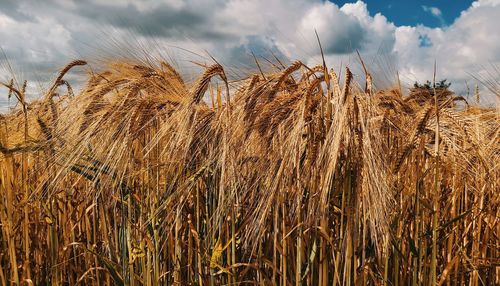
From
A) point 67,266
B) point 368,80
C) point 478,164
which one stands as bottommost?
point 67,266

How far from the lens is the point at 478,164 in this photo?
2.20 metres

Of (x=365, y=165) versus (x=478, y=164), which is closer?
(x=365, y=165)

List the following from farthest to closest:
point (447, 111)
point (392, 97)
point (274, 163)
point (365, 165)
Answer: point (392, 97), point (447, 111), point (274, 163), point (365, 165)

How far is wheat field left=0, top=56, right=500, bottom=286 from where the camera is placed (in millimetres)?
1677

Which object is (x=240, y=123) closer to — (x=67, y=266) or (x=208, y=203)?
(x=208, y=203)

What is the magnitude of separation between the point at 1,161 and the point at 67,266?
724mm

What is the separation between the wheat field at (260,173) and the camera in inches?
66.0

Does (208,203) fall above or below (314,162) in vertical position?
below

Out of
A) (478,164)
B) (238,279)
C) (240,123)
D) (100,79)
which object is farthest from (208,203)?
(478,164)

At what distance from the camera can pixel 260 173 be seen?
1770 mm

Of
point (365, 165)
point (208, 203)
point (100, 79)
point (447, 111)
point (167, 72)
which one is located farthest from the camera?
point (100, 79)

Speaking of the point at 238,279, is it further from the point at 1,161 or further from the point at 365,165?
the point at 1,161

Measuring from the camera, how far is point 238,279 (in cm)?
218

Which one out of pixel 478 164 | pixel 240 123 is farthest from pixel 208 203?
pixel 478 164
